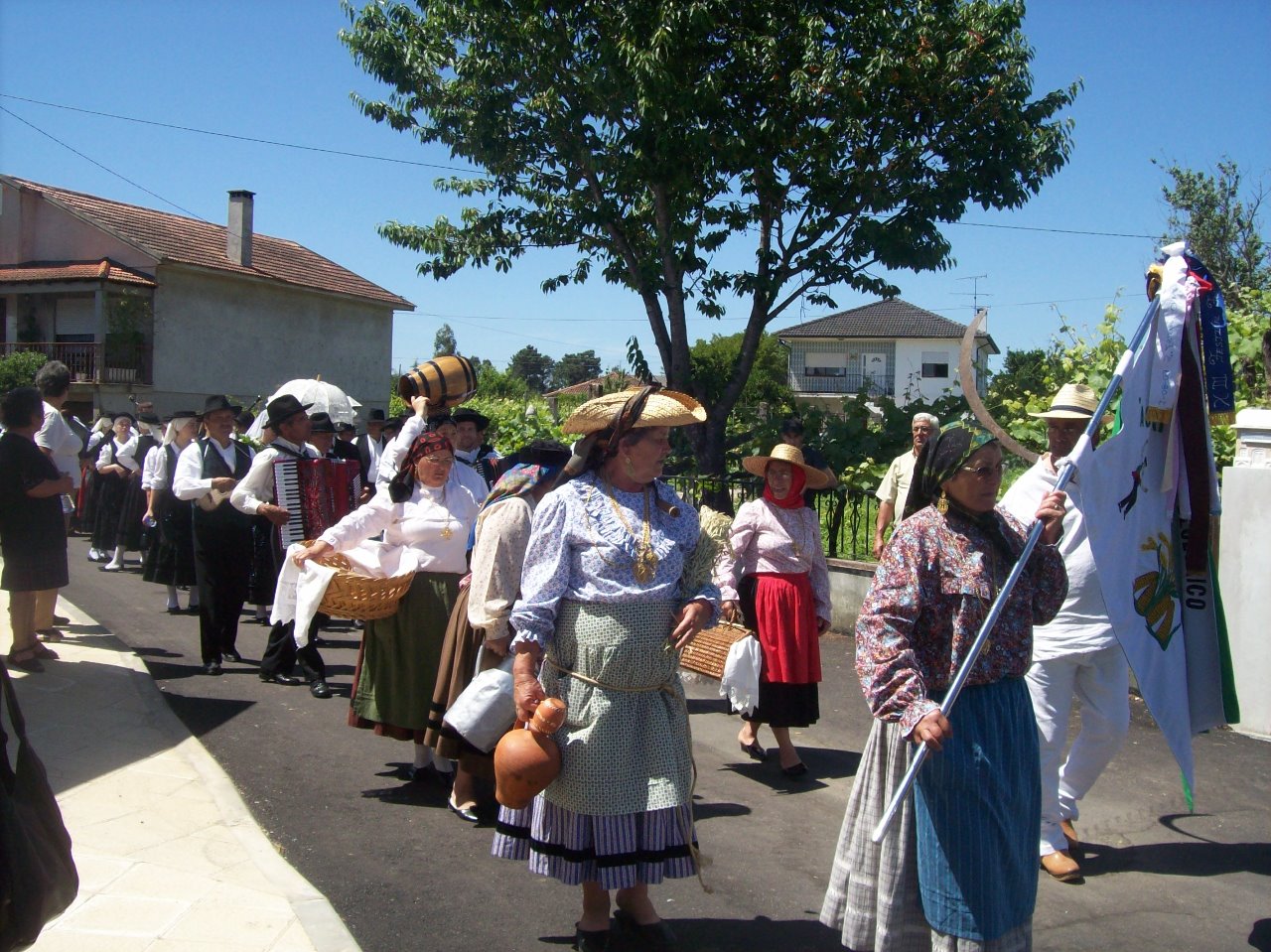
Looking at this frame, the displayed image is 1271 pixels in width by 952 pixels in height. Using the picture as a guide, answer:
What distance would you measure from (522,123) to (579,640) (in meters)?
12.1

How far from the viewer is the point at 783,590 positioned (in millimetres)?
6457

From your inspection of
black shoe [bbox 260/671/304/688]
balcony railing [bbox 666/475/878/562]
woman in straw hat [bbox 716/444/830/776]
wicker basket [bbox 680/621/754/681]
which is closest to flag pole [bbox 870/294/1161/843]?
woman in straw hat [bbox 716/444/830/776]

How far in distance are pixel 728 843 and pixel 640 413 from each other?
2.36m

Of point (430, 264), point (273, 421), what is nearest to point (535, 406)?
point (430, 264)

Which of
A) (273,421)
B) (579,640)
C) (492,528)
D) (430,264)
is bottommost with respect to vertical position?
(579,640)

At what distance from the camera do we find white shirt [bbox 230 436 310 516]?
766 cm

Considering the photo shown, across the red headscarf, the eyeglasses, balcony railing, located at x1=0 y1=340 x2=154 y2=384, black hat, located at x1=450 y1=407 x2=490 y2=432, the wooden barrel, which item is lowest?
the red headscarf

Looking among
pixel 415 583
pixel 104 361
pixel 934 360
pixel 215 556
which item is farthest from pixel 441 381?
pixel 934 360

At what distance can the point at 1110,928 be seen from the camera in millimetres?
4320

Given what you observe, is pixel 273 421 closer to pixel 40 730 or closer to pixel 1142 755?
pixel 40 730

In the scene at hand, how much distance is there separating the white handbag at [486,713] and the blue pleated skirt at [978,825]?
159cm

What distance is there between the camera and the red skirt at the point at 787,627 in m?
6.37

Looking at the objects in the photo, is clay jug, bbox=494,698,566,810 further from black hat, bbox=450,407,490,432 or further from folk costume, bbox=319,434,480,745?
black hat, bbox=450,407,490,432

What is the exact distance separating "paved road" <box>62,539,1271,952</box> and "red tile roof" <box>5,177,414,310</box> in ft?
94.9
